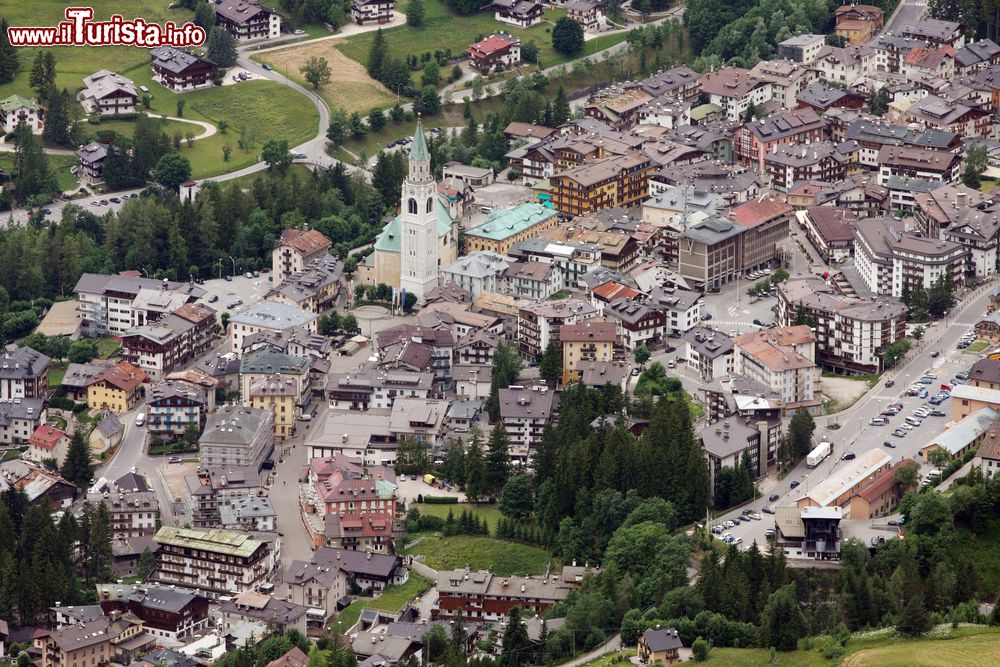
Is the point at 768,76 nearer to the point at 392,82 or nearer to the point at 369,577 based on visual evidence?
the point at 392,82

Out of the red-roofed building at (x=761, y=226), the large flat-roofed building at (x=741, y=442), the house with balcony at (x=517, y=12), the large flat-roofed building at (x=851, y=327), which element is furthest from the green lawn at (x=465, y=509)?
the house with balcony at (x=517, y=12)

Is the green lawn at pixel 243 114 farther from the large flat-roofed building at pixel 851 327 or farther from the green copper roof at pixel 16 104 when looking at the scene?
the large flat-roofed building at pixel 851 327

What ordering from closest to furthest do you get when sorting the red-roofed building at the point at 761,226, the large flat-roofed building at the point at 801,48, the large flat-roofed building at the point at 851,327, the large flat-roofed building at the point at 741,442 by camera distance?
the large flat-roofed building at the point at 741,442, the large flat-roofed building at the point at 851,327, the red-roofed building at the point at 761,226, the large flat-roofed building at the point at 801,48

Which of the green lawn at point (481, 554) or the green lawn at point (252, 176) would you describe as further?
the green lawn at point (252, 176)

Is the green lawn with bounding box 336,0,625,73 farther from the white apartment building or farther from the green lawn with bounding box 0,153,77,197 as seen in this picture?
the white apartment building

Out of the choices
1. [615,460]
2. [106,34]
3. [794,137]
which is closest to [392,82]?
[106,34]
